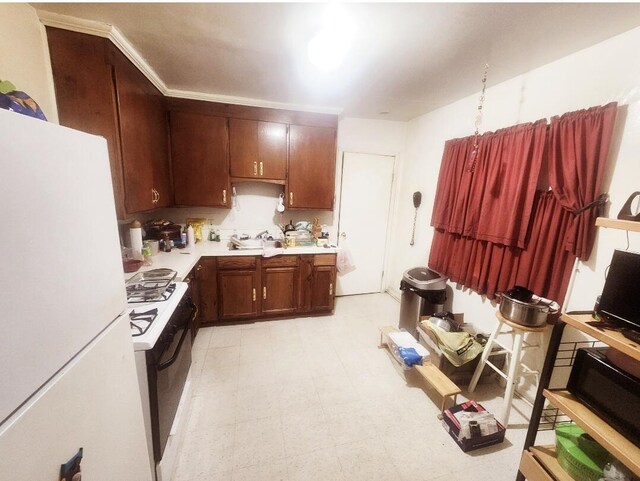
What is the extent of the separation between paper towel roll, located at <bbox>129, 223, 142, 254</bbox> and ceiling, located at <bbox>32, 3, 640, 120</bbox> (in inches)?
52.2

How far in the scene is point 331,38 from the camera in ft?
4.28

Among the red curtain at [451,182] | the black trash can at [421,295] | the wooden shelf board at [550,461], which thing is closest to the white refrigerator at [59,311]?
the wooden shelf board at [550,461]

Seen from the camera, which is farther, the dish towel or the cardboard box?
the dish towel

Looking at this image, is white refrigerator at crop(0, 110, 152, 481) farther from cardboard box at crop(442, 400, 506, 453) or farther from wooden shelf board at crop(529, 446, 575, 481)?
wooden shelf board at crop(529, 446, 575, 481)

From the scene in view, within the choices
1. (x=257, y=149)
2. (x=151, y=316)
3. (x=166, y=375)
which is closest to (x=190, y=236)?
(x=257, y=149)

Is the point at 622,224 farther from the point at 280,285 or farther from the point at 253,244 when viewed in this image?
the point at 253,244

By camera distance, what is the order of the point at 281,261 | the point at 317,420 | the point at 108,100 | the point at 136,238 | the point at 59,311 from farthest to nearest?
the point at 281,261 < the point at 136,238 < the point at 317,420 < the point at 108,100 < the point at 59,311

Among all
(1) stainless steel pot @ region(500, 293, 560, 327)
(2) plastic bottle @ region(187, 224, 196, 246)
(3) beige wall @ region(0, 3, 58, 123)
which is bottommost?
(1) stainless steel pot @ region(500, 293, 560, 327)

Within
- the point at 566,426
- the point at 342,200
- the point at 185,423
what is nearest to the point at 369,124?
the point at 342,200

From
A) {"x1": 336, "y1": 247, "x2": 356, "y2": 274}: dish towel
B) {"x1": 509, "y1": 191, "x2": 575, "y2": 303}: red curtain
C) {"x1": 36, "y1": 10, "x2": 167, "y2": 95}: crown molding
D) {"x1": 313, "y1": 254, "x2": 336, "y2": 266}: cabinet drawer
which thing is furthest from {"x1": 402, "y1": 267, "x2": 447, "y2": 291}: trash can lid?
{"x1": 36, "y1": 10, "x2": 167, "y2": 95}: crown molding

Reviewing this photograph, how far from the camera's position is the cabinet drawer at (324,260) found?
2894mm

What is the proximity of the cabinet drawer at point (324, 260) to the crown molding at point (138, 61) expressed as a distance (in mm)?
1663

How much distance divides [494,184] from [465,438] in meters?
1.87

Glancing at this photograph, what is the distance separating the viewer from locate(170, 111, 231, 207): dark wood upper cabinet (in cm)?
261
